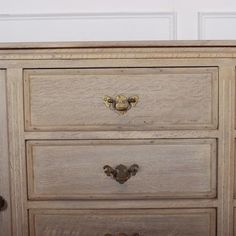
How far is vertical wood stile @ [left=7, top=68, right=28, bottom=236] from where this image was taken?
0.82 m

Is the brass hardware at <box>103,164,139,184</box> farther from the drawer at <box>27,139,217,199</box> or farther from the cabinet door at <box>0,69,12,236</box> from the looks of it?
the cabinet door at <box>0,69,12,236</box>

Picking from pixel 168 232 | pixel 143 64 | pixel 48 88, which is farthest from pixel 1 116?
pixel 168 232

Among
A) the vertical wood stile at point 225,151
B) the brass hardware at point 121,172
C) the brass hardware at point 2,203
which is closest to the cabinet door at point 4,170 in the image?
the brass hardware at point 2,203

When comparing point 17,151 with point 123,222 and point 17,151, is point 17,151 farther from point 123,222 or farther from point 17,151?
point 123,222

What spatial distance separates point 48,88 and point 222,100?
35cm

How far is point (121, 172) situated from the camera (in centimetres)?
84
